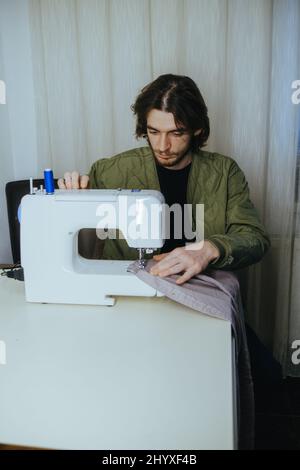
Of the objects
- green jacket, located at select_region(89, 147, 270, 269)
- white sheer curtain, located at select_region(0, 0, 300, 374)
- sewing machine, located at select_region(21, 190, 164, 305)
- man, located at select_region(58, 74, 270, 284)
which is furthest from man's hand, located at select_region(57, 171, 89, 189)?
white sheer curtain, located at select_region(0, 0, 300, 374)

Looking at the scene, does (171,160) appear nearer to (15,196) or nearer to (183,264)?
(183,264)

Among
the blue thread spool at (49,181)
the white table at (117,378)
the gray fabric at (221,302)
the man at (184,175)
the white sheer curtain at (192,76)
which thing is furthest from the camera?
the white sheer curtain at (192,76)

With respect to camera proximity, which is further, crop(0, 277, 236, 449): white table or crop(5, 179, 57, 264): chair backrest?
crop(5, 179, 57, 264): chair backrest

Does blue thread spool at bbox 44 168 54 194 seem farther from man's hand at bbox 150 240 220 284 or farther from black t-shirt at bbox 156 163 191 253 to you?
black t-shirt at bbox 156 163 191 253

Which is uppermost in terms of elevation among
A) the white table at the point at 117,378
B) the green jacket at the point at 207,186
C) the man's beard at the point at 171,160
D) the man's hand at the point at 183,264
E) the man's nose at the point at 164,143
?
the man's nose at the point at 164,143

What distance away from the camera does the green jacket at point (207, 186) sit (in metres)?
1.49

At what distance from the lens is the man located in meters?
1.41

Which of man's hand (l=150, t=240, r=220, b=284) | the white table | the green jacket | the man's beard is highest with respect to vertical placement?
the man's beard

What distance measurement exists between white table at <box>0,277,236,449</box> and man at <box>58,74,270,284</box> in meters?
0.27

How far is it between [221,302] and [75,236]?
1.36 feet

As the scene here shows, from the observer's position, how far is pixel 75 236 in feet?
4.12

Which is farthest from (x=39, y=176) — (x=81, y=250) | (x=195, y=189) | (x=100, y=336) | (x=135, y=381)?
(x=135, y=381)

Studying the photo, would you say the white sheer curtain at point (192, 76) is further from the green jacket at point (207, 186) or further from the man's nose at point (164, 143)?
the man's nose at point (164, 143)

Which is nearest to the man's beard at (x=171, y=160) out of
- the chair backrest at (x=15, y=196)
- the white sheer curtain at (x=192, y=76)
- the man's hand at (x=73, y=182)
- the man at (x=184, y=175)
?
the man at (x=184, y=175)
